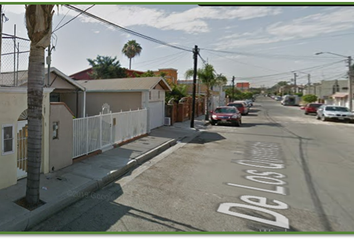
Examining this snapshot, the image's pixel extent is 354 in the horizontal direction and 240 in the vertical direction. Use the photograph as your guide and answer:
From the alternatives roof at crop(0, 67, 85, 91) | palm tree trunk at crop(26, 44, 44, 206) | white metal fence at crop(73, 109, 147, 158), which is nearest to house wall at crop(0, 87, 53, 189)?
palm tree trunk at crop(26, 44, 44, 206)

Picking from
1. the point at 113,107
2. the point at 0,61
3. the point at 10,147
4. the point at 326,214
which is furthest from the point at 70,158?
the point at 113,107

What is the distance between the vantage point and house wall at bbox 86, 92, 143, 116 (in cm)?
1263

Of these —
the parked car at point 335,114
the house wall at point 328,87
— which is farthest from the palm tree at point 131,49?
the house wall at point 328,87

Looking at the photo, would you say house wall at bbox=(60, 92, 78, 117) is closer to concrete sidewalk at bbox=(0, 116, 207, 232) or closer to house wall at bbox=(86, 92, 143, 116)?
house wall at bbox=(86, 92, 143, 116)

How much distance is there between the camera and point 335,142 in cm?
1030

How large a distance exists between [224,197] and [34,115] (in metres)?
3.82

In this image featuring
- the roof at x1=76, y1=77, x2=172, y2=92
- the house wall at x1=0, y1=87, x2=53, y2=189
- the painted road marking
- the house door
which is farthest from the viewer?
the roof at x1=76, y1=77, x2=172, y2=92

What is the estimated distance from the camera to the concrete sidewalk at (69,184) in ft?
11.9

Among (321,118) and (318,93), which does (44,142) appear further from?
(318,93)

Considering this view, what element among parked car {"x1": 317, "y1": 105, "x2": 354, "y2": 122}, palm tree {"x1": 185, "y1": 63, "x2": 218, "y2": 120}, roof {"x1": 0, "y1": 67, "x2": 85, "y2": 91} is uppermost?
palm tree {"x1": 185, "y1": 63, "x2": 218, "y2": 120}

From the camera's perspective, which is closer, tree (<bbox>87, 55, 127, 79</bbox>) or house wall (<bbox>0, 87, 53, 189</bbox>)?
house wall (<bbox>0, 87, 53, 189</bbox>)

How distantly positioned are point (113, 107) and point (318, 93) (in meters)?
65.3

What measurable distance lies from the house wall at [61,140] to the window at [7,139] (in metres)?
0.91

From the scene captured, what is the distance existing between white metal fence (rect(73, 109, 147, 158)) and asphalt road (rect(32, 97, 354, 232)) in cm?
196
